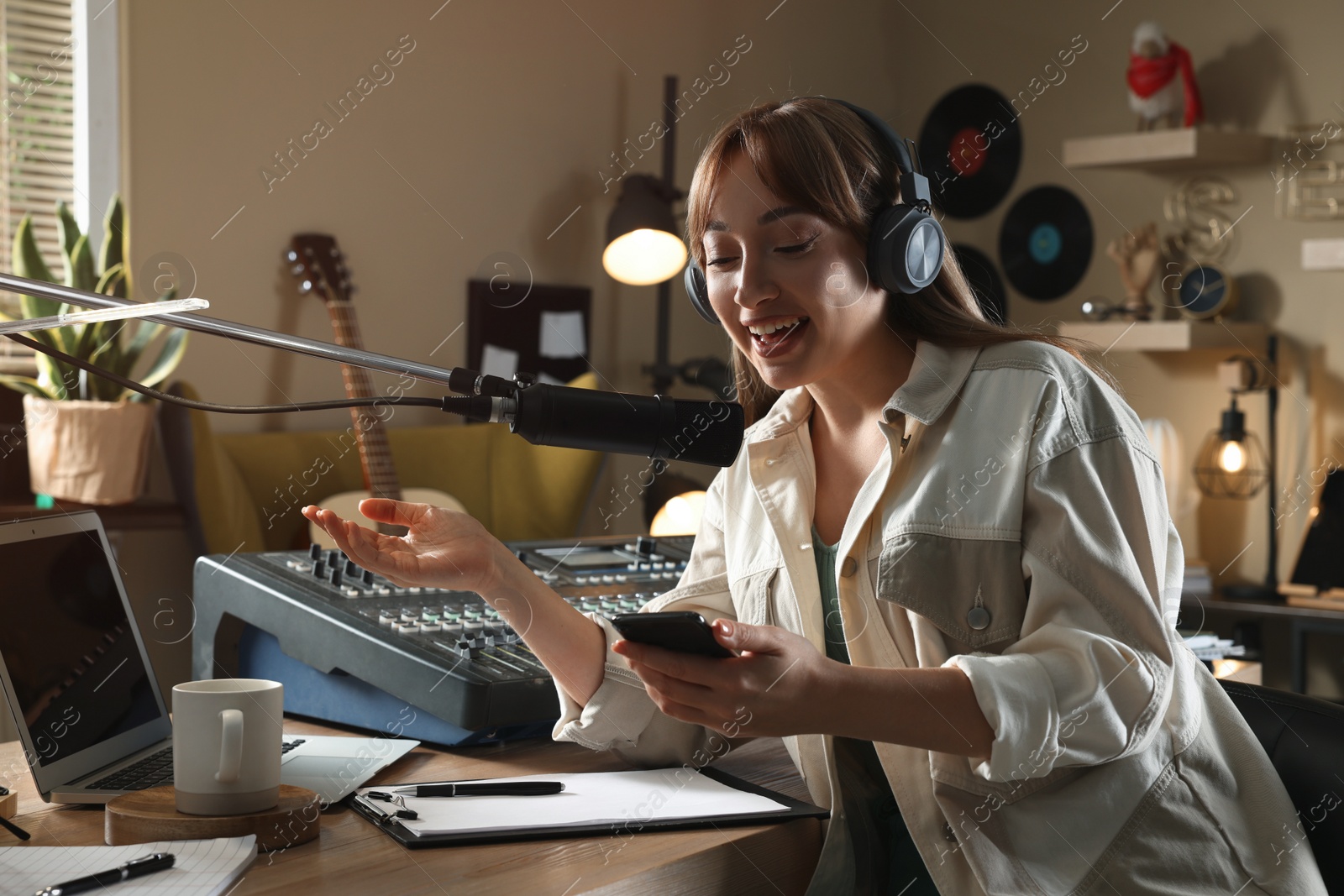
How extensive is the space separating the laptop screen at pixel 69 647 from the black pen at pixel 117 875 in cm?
23

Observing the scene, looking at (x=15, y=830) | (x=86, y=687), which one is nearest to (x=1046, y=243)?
(x=86, y=687)

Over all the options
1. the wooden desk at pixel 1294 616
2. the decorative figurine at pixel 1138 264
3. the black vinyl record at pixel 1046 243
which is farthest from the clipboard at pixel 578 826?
the black vinyl record at pixel 1046 243

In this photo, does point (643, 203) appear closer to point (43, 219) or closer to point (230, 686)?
point (43, 219)

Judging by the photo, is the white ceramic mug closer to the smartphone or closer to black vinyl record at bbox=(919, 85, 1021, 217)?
the smartphone

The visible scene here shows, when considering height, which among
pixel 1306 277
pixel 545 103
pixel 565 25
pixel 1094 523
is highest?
pixel 565 25

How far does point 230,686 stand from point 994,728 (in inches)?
23.5

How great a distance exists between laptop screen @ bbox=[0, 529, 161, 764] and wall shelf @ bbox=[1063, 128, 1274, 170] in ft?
11.3

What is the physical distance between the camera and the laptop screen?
1032mm

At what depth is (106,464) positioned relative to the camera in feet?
8.50

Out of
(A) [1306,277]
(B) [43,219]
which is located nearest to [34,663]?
A: (B) [43,219]

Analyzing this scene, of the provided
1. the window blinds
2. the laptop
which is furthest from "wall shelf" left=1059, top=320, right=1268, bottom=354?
the laptop

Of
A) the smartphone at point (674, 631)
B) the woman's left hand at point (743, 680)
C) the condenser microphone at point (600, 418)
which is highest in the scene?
the condenser microphone at point (600, 418)

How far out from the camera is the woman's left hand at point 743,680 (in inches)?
35.4

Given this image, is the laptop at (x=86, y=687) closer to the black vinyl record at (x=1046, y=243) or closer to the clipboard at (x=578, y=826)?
the clipboard at (x=578, y=826)
